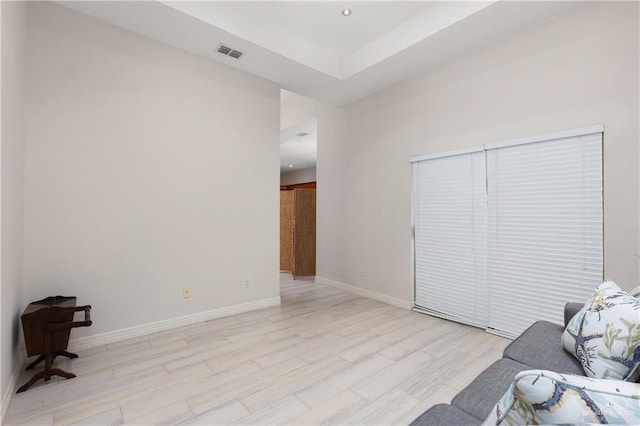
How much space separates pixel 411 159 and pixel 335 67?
1.59 metres

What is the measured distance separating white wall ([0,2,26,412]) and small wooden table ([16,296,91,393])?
95 millimetres

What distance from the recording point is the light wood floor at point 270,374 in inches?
71.0

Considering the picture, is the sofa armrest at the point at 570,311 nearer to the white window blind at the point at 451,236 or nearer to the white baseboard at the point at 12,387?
the white window blind at the point at 451,236

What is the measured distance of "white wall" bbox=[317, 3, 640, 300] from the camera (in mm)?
2379

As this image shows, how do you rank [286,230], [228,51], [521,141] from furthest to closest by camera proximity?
[286,230] < [228,51] < [521,141]

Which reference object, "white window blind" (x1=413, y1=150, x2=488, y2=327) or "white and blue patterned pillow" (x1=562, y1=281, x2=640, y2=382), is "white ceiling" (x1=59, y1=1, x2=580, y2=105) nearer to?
"white window blind" (x1=413, y1=150, x2=488, y2=327)

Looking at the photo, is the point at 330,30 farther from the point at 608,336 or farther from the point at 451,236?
the point at 608,336

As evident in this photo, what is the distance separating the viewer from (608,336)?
120cm

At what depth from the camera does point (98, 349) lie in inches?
105

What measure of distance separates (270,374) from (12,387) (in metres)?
1.71

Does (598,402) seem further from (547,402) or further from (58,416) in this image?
(58,416)

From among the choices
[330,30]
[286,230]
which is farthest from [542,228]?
[286,230]

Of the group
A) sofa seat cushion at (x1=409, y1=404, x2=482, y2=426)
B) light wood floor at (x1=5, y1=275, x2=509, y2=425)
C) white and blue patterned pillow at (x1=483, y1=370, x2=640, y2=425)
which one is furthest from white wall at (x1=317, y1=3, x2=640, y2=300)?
white and blue patterned pillow at (x1=483, y1=370, x2=640, y2=425)

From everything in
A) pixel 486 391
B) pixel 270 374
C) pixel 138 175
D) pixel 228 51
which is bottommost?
pixel 270 374
